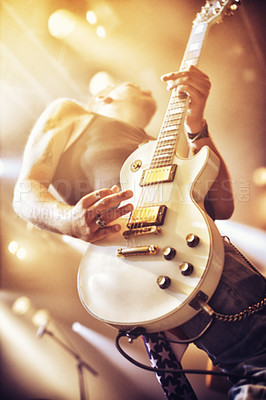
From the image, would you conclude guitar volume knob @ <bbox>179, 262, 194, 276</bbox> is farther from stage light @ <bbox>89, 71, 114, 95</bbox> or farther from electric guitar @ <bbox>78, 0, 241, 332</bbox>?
stage light @ <bbox>89, 71, 114, 95</bbox>

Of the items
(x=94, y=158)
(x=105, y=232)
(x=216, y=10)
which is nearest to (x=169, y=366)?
(x=105, y=232)

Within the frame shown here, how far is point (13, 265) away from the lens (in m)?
2.07

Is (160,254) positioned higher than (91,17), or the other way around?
(91,17)

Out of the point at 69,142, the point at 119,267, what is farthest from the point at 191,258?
the point at 69,142

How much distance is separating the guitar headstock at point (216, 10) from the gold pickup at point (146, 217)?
90cm

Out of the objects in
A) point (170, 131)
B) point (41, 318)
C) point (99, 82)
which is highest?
point (99, 82)

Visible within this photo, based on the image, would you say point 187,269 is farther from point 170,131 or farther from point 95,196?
point 170,131

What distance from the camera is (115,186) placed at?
79 cm

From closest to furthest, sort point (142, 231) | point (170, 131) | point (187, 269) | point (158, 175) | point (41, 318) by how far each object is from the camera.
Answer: point (187, 269) < point (142, 231) < point (158, 175) < point (170, 131) < point (41, 318)

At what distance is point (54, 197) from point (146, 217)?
36 cm

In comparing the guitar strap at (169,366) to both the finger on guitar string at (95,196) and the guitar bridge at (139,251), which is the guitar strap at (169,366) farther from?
the finger on guitar string at (95,196)

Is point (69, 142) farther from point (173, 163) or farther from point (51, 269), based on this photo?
point (51, 269)

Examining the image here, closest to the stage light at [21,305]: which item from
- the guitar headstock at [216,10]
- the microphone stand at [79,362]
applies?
the microphone stand at [79,362]

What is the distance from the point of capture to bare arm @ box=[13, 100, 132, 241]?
766 mm
